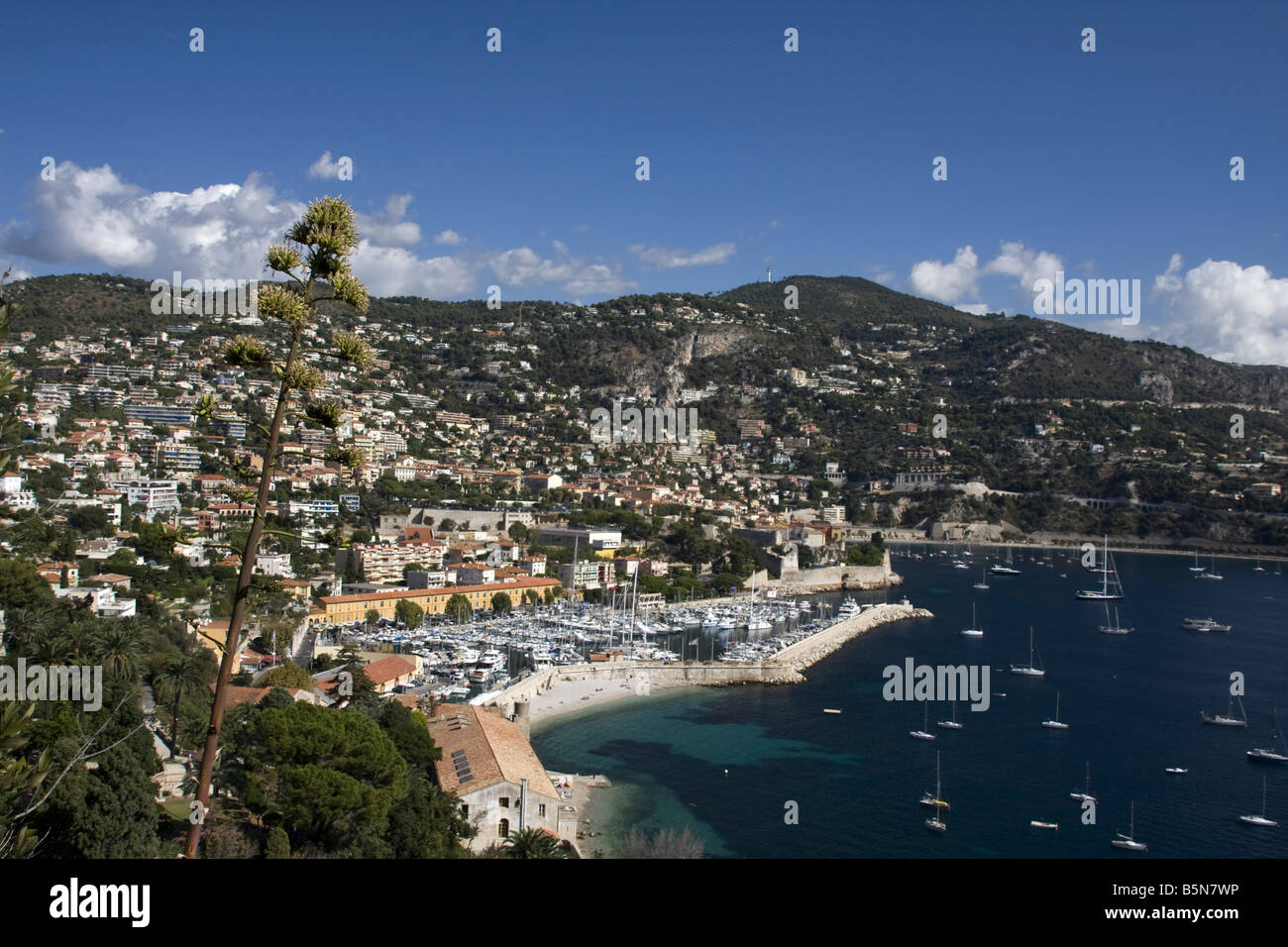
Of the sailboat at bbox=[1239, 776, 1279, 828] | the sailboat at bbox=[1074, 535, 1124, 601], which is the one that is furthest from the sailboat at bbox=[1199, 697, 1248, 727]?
the sailboat at bbox=[1074, 535, 1124, 601]

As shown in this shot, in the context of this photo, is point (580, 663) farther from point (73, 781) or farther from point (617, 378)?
point (617, 378)

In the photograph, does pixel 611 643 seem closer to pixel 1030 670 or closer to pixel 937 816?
pixel 1030 670

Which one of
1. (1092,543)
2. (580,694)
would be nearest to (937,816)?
(580,694)

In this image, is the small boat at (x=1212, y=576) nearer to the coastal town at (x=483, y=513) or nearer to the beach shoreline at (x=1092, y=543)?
the beach shoreline at (x=1092, y=543)

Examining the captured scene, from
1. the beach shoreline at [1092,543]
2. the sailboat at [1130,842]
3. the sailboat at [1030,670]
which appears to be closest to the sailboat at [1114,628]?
the sailboat at [1030,670]

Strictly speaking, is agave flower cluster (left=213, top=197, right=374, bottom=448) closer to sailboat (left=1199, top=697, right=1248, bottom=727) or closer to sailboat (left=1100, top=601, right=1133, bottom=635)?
sailboat (left=1199, top=697, right=1248, bottom=727)
